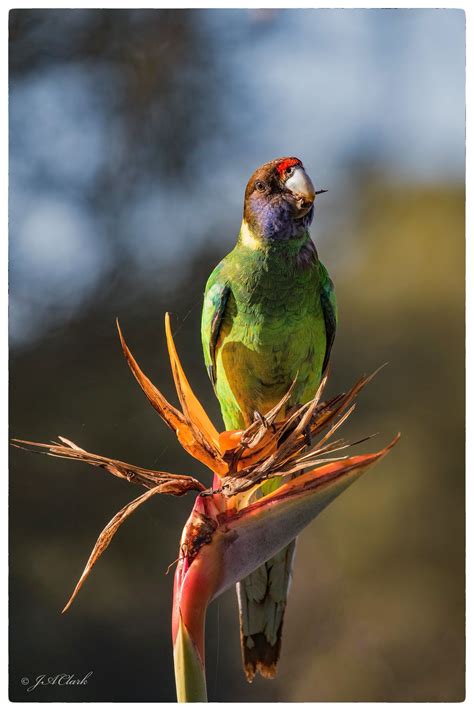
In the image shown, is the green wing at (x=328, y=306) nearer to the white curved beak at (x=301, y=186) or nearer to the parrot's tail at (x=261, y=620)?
the white curved beak at (x=301, y=186)

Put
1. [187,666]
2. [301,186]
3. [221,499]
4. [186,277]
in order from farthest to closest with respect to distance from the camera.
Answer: [186,277] < [301,186] < [221,499] < [187,666]

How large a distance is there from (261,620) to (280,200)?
3.31 ft

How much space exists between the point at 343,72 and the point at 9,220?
1015 mm

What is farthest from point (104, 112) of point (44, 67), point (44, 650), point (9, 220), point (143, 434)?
point (44, 650)

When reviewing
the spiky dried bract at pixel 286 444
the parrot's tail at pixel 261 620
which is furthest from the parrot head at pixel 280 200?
the parrot's tail at pixel 261 620

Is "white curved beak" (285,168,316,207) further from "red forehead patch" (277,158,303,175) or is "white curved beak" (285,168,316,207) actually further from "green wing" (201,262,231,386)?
"green wing" (201,262,231,386)

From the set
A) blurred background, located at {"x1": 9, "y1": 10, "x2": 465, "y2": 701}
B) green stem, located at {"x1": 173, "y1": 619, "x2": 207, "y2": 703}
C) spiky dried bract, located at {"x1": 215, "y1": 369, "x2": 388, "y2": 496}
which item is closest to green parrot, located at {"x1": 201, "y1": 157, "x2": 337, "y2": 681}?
blurred background, located at {"x1": 9, "y1": 10, "x2": 465, "y2": 701}

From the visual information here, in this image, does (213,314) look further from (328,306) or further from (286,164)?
(286,164)

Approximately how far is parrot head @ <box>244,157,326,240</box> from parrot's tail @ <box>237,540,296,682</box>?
84 centimetres

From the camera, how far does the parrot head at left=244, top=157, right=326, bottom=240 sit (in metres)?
1.90

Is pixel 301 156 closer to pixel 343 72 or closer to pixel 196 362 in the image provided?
pixel 343 72

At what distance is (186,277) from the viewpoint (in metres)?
2.36

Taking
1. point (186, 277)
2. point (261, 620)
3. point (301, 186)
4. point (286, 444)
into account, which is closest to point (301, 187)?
point (301, 186)

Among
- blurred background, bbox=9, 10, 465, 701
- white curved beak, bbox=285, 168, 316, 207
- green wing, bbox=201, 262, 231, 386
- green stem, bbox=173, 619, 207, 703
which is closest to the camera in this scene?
green stem, bbox=173, 619, 207, 703
